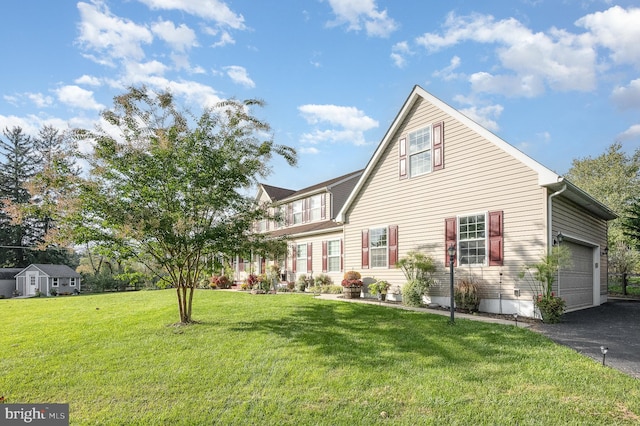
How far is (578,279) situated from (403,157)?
23.9 feet

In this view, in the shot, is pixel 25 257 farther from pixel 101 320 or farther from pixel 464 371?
pixel 464 371

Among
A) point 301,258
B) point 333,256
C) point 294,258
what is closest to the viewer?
point 333,256

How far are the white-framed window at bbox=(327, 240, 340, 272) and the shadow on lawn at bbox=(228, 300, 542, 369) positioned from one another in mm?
7203

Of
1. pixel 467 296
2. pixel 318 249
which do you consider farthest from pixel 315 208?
pixel 467 296

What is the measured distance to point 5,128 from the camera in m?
43.7

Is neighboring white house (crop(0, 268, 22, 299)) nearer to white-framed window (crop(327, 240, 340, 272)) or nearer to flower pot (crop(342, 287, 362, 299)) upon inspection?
white-framed window (crop(327, 240, 340, 272))

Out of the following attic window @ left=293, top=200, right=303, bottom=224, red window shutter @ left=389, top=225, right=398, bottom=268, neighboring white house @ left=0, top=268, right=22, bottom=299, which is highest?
attic window @ left=293, top=200, right=303, bottom=224

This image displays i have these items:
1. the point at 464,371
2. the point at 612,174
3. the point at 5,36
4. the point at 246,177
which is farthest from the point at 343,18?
the point at 612,174

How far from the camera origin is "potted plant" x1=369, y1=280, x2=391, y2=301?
13211 mm

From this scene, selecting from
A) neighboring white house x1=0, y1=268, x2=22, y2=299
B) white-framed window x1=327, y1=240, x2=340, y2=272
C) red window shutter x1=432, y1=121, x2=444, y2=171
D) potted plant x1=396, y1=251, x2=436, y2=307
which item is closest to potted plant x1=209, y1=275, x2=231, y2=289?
white-framed window x1=327, y1=240, x2=340, y2=272

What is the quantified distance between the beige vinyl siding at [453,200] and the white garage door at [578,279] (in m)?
1.98

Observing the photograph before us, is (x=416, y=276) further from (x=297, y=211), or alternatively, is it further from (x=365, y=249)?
(x=297, y=211)

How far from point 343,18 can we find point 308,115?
138 inches

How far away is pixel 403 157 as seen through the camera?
43.4 feet
